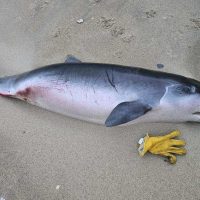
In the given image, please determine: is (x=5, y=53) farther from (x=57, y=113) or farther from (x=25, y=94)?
(x=57, y=113)

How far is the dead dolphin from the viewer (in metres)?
2.87

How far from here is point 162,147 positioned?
279cm

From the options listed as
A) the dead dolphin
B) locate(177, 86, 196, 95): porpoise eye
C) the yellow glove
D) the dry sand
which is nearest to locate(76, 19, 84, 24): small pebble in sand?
the dry sand

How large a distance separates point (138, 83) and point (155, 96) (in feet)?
0.54

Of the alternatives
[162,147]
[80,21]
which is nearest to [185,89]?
[162,147]

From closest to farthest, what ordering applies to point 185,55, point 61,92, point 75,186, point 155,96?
point 75,186 → point 155,96 → point 61,92 → point 185,55

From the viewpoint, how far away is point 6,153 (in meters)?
2.89

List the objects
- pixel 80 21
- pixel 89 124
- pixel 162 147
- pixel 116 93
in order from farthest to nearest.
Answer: pixel 80 21, pixel 89 124, pixel 116 93, pixel 162 147

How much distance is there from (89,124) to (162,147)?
64 cm

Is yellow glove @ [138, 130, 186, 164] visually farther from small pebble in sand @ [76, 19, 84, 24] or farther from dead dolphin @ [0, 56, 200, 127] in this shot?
small pebble in sand @ [76, 19, 84, 24]

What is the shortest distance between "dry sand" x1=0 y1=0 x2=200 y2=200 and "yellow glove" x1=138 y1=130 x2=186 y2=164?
52 millimetres

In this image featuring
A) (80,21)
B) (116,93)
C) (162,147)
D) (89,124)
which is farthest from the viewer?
(80,21)

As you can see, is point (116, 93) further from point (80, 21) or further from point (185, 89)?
point (80, 21)

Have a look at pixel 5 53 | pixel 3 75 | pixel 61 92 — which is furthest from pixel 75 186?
pixel 5 53
